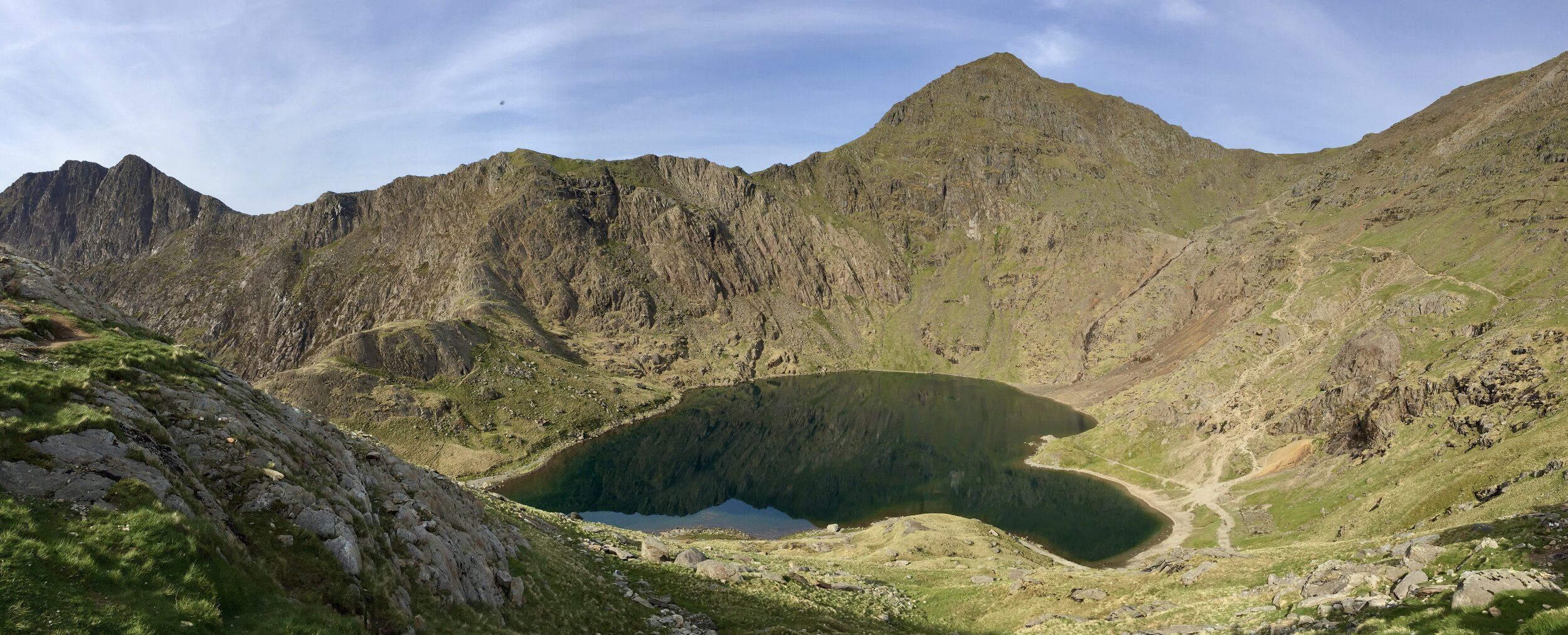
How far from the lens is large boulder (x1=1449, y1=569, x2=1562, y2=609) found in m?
17.4

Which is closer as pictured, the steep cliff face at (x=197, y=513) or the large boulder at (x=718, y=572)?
the steep cliff face at (x=197, y=513)

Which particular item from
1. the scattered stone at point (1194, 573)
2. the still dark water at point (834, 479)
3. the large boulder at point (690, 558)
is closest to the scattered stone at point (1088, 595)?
the scattered stone at point (1194, 573)

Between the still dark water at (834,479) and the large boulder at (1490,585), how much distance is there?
74.4 m

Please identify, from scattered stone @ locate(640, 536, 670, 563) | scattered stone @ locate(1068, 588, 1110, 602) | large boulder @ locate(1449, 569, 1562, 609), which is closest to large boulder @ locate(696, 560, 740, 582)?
scattered stone @ locate(640, 536, 670, 563)

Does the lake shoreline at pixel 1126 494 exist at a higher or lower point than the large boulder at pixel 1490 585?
lower

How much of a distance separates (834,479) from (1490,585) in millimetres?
121234

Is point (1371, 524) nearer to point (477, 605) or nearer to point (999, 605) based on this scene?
point (999, 605)

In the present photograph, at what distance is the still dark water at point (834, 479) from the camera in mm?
107688

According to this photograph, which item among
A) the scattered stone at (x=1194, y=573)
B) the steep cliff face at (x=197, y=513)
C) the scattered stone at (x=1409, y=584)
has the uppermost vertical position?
the steep cliff face at (x=197, y=513)

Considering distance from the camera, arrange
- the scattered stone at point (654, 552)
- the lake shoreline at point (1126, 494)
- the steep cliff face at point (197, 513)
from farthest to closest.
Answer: the lake shoreline at point (1126, 494) → the scattered stone at point (654, 552) → the steep cliff face at point (197, 513)

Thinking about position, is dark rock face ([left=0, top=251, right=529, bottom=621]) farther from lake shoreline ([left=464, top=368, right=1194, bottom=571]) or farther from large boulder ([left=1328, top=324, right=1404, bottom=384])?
large boulder ([left=1328, top=324, right=1404, bottom=384])

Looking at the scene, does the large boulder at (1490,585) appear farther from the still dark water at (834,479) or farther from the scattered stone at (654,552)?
the still dark water at (834,479)

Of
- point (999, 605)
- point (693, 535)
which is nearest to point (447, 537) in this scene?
point (999, 605)

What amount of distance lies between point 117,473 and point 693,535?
83.5 m
